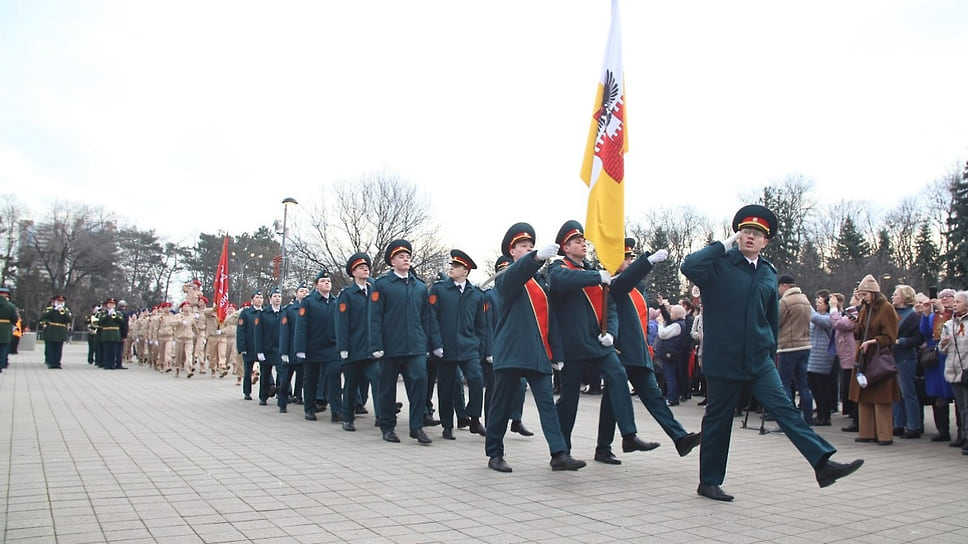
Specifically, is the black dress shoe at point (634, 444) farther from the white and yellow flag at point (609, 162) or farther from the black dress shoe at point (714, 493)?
the white and yellow flag at point (609, 162)

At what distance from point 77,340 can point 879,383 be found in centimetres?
6699

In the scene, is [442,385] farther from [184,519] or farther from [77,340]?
[77,340]

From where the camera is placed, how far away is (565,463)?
267 inches

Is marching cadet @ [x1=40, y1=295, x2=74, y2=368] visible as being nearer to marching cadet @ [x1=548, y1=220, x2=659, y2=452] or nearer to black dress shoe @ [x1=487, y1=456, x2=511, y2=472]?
black dress shoe @ [x1=487, y1=456, x2=511, y2=472]

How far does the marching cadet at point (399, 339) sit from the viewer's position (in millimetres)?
8836

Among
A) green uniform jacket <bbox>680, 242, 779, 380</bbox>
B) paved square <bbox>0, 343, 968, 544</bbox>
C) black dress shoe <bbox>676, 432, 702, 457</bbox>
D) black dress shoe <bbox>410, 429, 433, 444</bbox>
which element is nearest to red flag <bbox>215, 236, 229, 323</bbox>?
paved square <bbox>0, 343, 968, 544</bbox>

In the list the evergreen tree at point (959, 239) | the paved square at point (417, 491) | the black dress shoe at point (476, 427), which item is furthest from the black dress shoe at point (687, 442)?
the evergreen tree at point (959, 239)

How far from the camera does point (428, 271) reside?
1807 inches

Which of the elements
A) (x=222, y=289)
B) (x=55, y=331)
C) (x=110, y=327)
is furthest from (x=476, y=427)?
(x=55, y=331)

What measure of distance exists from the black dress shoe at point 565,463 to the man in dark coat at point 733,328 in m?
1.21

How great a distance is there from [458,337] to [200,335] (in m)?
15.4

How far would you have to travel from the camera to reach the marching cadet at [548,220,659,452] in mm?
6961

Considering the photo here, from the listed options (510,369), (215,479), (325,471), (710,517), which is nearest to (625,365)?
(510,369)

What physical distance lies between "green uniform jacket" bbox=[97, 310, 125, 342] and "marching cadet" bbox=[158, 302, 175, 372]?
5.25 feet
